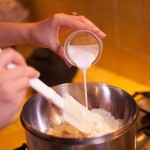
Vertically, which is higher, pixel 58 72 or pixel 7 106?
pixel 7 106

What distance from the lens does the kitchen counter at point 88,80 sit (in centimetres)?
90

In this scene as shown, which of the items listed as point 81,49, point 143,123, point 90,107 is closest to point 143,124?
point 143,123

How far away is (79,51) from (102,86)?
0.10 m

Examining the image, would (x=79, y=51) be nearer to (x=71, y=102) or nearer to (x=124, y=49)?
(x=71, y=102)

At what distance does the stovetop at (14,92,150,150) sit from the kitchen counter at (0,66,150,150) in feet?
0.29

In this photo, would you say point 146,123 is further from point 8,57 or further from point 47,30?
point 8,57

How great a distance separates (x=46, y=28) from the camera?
31.8 inches

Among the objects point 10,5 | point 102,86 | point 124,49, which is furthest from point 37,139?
point 10,5

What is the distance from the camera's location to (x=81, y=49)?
30.3 inches

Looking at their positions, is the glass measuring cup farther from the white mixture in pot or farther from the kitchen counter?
the kitchen counter

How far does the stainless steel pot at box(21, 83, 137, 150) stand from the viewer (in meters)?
0.58

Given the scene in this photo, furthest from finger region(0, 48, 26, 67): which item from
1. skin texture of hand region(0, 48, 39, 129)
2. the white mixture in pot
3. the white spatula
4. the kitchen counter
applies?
the kitchen counter

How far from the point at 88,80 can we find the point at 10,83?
0.67m

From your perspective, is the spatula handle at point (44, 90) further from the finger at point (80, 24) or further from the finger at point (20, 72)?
the finger at point (80, 24)
